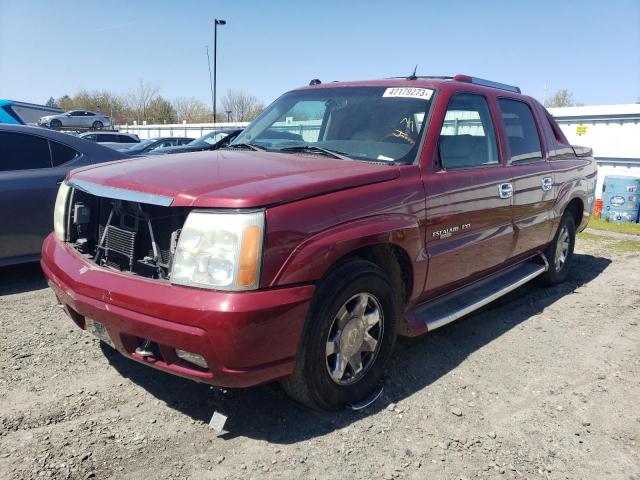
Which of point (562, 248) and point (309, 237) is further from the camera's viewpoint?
point (562, 248)

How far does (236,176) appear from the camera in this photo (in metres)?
2.57

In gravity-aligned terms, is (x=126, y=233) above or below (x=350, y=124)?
below

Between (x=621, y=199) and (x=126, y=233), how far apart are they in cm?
1046

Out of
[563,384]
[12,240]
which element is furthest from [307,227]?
[12,240]

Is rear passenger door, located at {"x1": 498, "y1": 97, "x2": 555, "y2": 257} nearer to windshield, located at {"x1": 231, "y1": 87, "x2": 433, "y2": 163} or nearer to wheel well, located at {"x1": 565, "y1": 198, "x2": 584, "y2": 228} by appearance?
wheel well, located at {"x1": 565, "y1": 198, "x2": 584, "y2": 228}

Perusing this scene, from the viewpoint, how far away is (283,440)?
261cm

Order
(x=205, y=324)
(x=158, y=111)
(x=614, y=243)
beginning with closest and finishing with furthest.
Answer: (x=205, y=324), (x=614, y=243), (x=158, y=111)

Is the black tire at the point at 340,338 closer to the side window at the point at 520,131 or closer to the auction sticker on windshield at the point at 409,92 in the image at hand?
the auction sticker on windshield at the point at 409,92

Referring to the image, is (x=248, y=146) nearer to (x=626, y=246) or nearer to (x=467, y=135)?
(x=467, y=135)

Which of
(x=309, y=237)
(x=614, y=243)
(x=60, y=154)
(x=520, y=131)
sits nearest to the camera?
(x=309, y=237)

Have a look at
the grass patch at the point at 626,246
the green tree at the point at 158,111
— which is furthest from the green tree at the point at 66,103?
the grass patch at the point at 626,246

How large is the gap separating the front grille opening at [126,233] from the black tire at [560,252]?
4.05 m

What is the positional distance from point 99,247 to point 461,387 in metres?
2.37

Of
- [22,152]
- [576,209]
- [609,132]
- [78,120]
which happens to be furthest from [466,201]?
[78,120]
